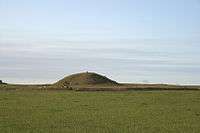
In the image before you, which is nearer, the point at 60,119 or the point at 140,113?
the point at 60,119

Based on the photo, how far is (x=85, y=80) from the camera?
3681 inches

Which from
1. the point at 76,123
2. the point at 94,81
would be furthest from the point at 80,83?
the point at 76,123

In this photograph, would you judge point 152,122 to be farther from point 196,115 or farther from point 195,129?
point 196,115

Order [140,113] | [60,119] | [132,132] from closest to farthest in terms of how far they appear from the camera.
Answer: [132,132], [60,119], [140,113]

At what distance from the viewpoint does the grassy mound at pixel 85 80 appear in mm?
92275

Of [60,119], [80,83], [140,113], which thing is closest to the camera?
[60,119]

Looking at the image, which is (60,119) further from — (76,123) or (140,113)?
(140,113)

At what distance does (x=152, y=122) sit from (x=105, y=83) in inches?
2690

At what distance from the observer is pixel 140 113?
3061 centimetres

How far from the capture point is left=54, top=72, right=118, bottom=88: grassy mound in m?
92.3

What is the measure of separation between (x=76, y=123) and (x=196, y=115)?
842 cm

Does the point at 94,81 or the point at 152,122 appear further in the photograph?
the point at 94,81

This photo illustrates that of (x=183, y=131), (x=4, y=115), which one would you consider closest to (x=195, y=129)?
(x=183, y=131)

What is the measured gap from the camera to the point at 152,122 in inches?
997
